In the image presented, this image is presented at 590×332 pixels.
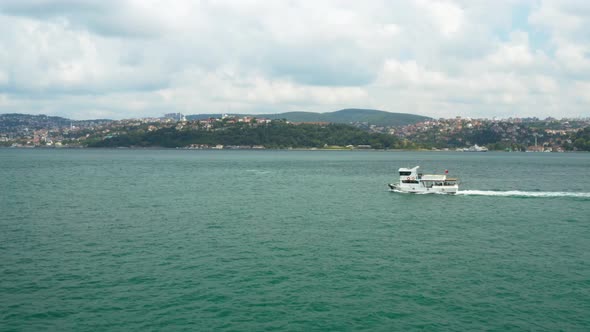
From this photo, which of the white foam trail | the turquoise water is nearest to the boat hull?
the white foam trail

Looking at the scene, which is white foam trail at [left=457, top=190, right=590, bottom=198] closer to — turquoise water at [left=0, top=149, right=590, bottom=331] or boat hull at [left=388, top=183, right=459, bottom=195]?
boat hull at [left=388, top=183, right=459, bottom=195]

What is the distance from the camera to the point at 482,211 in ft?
222

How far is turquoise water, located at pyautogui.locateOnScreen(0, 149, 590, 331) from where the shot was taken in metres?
28.4

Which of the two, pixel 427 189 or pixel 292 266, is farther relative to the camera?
pixel 427 189

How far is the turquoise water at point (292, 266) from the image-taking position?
28406 mm

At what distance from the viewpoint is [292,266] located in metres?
38.5

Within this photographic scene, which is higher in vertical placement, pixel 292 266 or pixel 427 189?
pixel 427 189

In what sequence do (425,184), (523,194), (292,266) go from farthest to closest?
1. (425,184)
2. (523,194)
3. (292,266)

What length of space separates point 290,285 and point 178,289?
8.04 m

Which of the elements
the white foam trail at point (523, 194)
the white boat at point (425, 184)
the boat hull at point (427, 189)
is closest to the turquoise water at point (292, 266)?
the white foam trail at point (523, 194)

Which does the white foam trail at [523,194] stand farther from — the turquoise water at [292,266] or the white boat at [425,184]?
the turquoise water at [292,266]

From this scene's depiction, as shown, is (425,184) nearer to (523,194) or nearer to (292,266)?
(523,194)

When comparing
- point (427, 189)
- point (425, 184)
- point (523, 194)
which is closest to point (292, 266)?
point (427, 189)


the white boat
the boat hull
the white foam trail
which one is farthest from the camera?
the white boat
